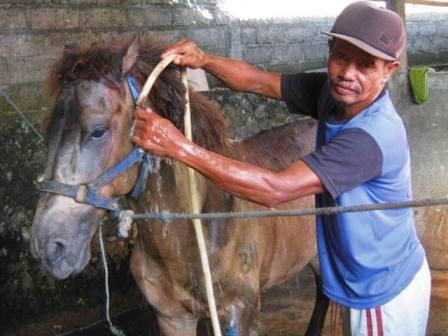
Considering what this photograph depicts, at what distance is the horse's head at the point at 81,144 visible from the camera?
2293 millimetres

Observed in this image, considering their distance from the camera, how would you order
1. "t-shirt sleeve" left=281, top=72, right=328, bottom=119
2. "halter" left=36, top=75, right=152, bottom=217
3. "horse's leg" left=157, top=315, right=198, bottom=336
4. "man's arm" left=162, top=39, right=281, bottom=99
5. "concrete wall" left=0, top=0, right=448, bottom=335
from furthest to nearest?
"concrete wall" left=0, top=0, right=448, bottom=335 < "horse's leg" left=157, top=315, right=198, bottom=336 < "man's arm" left=162, top=39, right=281, bottom=99 < "t-shirt sleeve" left=281, top=72, right=328, bottom=119 < "halter" left=36, top=75, right=152, bottom=217

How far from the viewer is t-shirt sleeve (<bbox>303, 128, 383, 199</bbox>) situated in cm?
204

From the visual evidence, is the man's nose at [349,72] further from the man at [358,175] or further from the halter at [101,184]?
the halter at [101,184]

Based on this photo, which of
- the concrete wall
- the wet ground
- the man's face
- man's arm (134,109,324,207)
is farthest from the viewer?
the wet ground

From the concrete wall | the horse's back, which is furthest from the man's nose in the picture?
the concrete wall

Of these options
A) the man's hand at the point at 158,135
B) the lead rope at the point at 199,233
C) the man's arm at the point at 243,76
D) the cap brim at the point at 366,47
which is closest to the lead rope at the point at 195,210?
the lead rope at the point at 199,233

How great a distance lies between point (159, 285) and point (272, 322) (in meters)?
1.94

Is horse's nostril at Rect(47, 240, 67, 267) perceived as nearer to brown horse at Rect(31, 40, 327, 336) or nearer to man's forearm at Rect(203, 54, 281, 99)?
brown horse at Rect(31, 40, 327, 336)

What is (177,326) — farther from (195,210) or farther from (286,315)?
(286,315)

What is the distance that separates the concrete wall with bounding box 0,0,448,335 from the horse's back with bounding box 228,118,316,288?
841 millimetres

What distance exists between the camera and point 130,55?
2.48 meters

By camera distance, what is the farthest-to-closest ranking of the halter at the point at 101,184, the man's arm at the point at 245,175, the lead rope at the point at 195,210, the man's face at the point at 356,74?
the lead rope at the point at 195,210
the halter at the point at 101,184
the man's face at the point at 356,74
the man's arm at the point at 245,175

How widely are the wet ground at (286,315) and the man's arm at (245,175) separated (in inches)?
97.2

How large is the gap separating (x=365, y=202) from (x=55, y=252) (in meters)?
1.13
